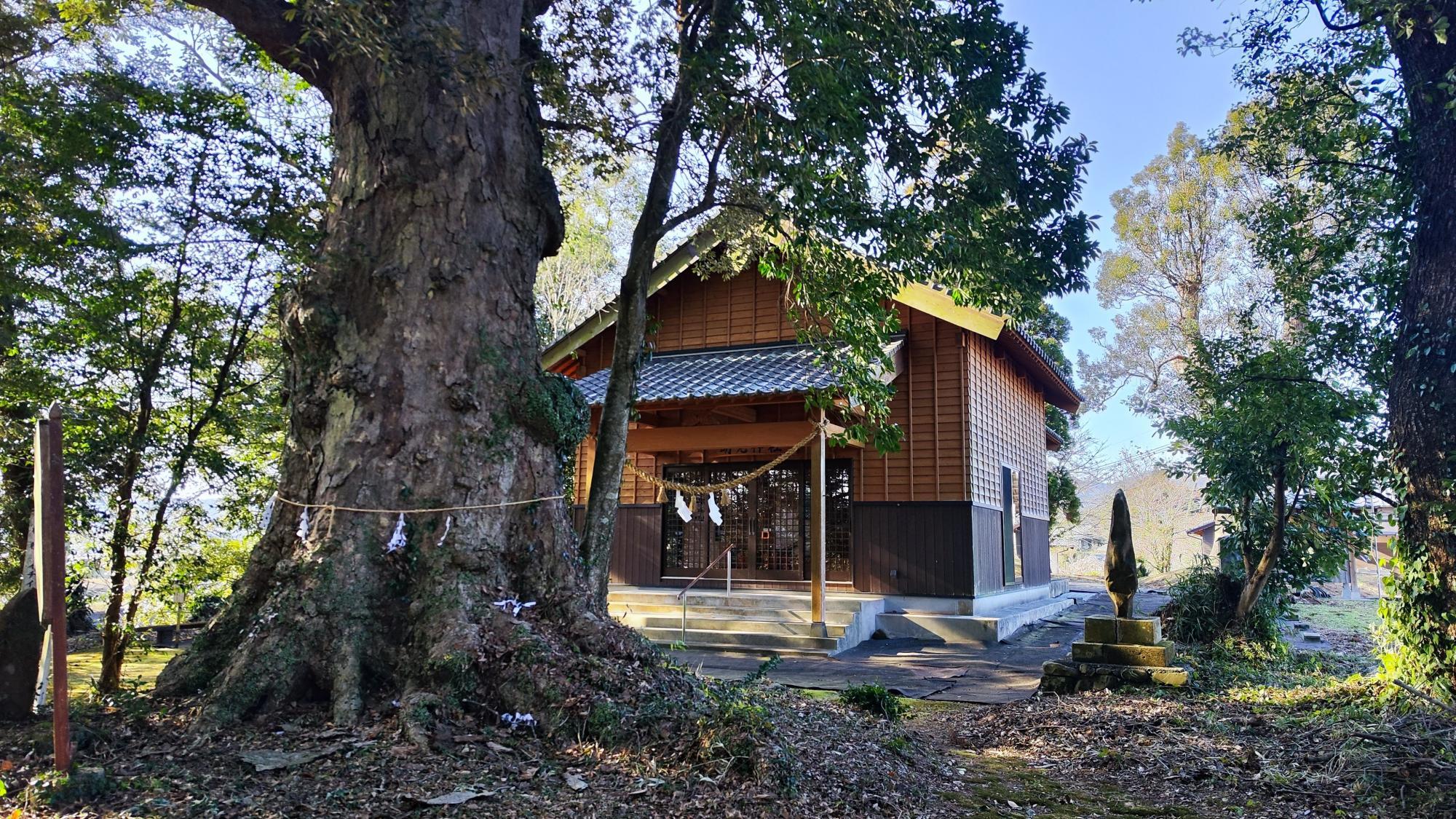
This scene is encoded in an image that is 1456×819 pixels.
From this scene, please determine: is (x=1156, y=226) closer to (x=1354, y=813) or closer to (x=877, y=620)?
(x=877, y=620)

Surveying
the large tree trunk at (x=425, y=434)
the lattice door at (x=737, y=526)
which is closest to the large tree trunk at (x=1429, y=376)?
the large tree trunk at (x=425, y=434)

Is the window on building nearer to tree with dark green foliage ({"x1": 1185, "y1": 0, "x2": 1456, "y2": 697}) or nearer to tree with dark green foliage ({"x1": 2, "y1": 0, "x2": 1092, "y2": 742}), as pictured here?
tree with dark green foliage ({"x1": 1185, "y1": 0, "x2": 1456, "y2": 697})

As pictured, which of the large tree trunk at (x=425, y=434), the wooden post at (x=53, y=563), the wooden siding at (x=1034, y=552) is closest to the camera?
the wooden post at (x=53, y=563)

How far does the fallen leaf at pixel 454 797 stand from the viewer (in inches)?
113

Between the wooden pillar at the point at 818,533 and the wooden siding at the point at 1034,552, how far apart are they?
692cm

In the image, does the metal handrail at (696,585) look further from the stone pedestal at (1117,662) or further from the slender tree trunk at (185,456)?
the slender tree trunk at (185,456)

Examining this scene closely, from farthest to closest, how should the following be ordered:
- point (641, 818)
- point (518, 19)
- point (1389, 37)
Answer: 1. point (1389, 37)
2. point (518, 19)
3. point (641, 818)

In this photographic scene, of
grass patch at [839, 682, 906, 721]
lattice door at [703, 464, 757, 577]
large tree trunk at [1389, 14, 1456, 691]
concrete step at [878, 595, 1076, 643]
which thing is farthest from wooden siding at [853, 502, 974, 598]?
large tree trunk at [1389, 14, 1456, 691]

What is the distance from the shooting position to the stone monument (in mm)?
7523

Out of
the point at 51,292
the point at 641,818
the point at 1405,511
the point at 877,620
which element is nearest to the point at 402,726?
the point at 641,818

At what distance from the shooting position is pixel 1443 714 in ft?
16.5

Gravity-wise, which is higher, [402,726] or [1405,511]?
[1405,511]

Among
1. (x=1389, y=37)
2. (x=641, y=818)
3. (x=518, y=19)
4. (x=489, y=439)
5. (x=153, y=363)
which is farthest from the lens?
(x=1389, y=37)

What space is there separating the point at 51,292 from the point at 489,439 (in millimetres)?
3796
